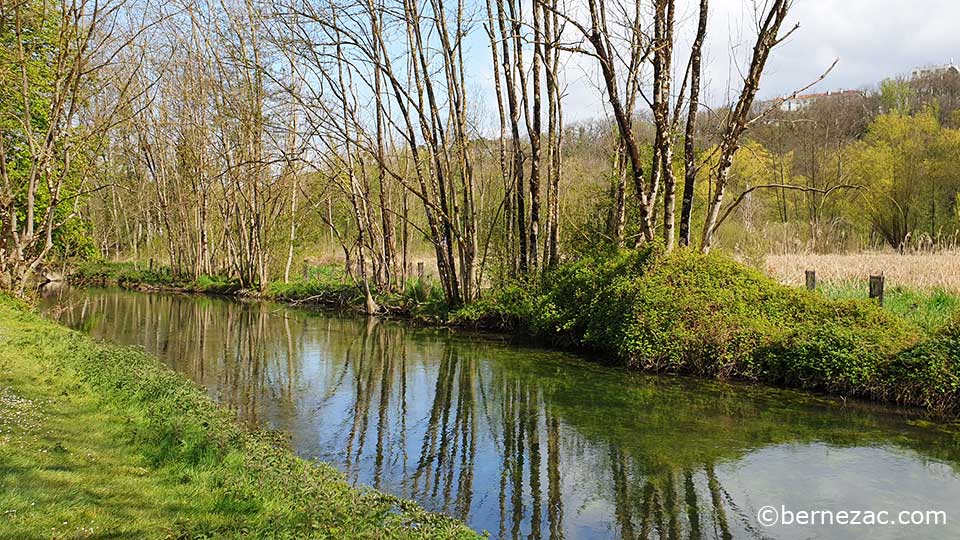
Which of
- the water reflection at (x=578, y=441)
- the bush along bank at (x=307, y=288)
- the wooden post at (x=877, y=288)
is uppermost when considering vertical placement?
the wooden post at (x=877, y=288)

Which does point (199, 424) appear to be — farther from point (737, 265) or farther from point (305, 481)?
point (737, 265)

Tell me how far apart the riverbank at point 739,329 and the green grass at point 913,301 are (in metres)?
0.10

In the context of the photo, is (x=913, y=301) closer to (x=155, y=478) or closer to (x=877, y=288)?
(x=877, y=288)

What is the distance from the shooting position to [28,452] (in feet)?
18.7

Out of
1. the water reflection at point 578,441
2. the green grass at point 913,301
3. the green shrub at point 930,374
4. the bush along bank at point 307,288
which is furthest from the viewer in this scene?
the bush along bank at point 307,288

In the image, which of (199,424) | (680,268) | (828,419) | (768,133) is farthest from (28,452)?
(768,133)

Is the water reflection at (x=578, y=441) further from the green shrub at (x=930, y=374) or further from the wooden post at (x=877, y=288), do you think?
the wooden post at (x=877, y=288)

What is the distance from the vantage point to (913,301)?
14.2m

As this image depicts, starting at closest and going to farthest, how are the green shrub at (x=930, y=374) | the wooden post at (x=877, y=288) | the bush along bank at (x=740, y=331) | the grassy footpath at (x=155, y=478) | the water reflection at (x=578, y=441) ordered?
the grassy footpath at (x=155, y=478) → the water reflection at (x=578, y=441) → the green shrub at (x=930, y=374) → the bush along bank at (x=740, y=331) → the wooden post at (x=877, y=288)

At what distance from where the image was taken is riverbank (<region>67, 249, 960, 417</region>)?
10.1 metres

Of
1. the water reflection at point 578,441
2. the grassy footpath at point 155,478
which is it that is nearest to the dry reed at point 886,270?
the water reflection at point 578,441

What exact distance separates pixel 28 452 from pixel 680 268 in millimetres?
10927

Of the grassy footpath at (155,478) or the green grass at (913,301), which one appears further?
the green grass at (913,301)

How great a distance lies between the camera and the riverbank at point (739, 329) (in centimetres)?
1014
